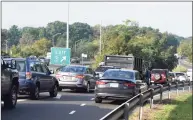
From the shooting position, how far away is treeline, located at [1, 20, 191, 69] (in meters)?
70.7

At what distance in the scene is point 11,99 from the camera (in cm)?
1531

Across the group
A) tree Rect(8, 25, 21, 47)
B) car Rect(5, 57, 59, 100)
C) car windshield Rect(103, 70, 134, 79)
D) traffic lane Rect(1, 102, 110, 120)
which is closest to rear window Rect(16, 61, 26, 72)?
car Rect(5, 57, 59, 100)

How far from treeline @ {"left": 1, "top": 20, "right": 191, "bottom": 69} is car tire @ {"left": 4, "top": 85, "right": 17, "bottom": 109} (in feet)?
155

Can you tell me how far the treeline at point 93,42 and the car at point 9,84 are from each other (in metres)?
47.2

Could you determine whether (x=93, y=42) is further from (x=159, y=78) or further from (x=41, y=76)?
(x=41, y=76)

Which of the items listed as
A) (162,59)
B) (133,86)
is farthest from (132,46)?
(133,86)

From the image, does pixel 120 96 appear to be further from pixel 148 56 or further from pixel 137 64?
pixel 148 56

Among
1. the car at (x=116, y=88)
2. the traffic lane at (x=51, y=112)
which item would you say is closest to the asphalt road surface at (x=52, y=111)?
the traffic lane at (x=51, y=112)

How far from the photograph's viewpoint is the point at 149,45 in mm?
84188

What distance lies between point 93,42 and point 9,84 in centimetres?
8649

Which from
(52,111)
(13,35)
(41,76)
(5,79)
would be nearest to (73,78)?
(41,76)

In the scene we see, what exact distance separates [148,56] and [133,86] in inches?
2400

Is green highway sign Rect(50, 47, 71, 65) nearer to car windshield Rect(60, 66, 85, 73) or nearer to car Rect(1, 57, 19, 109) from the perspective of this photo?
car windshield Rect(60, 66, 85, 73)

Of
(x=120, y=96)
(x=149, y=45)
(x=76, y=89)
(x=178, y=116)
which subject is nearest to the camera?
(x=178, y=116)
